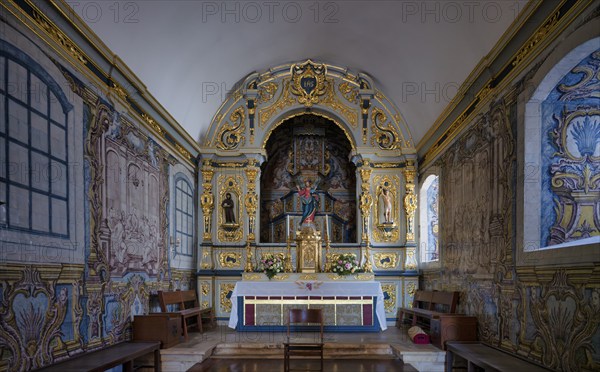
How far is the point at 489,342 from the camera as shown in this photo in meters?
7.46

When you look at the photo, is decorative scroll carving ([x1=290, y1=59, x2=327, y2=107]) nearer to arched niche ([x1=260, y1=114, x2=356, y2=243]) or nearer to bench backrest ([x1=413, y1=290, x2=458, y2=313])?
arched niche ([x1=260, y1=114, x2=356, y2=243])

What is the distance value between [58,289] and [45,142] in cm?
172

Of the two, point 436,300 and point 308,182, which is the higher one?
point 308,182

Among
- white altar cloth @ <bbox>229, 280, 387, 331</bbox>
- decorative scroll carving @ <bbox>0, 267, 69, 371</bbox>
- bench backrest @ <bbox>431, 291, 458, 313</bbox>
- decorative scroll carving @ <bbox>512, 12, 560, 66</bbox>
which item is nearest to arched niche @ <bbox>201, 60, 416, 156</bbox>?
white altar cloth @ <bbox>229, 280, 387, 331</bbox>

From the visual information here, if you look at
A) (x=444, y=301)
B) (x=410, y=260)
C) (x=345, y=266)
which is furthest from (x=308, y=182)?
(x=444, y=301)

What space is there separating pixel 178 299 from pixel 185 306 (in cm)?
112

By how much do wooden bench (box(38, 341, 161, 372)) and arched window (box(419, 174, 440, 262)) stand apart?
678cm

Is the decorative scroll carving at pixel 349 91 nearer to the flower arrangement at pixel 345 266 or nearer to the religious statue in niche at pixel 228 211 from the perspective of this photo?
the religious statue in niche at pixel 228 211

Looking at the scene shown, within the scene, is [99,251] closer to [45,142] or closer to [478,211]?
[45,142]

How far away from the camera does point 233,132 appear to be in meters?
13.3

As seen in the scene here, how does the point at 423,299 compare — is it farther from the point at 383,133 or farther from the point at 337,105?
the point at 337,105

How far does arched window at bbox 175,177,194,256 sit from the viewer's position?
1125cm

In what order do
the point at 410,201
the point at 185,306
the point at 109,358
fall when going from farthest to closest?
1. the point at 410,201
2. the point at 185,306
3. the point at 109,358

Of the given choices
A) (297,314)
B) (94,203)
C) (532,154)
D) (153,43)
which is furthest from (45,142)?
(532,154)
